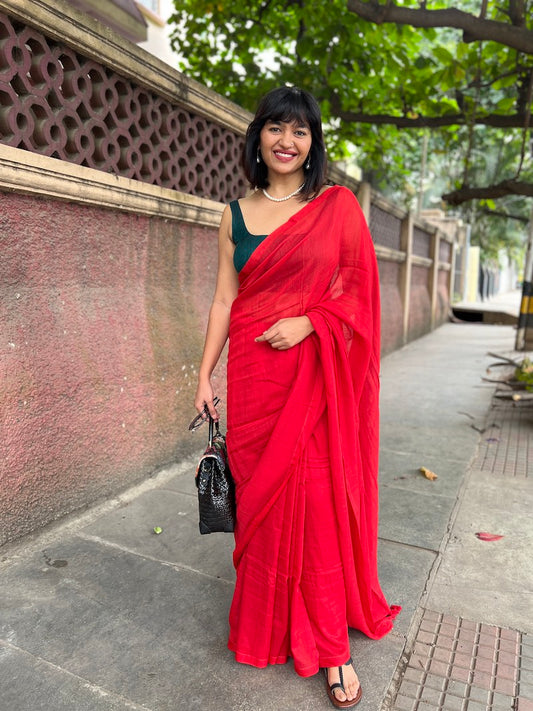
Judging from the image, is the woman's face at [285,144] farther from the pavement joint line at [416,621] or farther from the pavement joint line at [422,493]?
the pavement joint line at [422,493]

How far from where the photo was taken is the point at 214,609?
217 cm

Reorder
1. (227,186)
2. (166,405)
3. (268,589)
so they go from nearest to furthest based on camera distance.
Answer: (268,589) < (166,405) < (227,186)

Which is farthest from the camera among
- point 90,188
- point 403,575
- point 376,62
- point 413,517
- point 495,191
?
point 376,62

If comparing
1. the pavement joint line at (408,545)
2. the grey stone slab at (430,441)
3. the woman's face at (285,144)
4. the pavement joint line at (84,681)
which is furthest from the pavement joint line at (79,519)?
the woman's face at (285,144)

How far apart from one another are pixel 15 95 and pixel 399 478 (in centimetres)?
287

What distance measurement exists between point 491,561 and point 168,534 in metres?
1.48

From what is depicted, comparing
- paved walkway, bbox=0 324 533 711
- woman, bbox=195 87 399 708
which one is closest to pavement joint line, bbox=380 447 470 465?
paved walkway, bbox=0 324 533 711

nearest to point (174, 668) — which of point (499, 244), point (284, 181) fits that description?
point (284, 181)

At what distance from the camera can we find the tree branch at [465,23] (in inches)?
137

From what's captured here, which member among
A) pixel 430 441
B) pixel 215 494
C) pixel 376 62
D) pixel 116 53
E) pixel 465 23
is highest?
pixel 376 62

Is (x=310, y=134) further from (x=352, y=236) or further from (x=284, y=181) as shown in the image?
(x=352, y=236)

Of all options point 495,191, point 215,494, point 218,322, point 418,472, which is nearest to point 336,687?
point 215,494

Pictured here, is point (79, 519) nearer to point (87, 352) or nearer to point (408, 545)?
point (87, 352)

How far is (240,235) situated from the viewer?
190 cm
